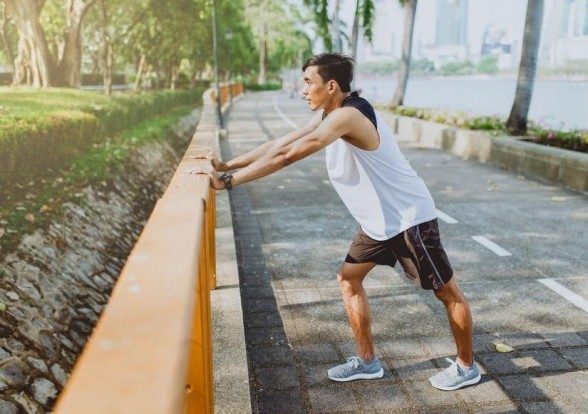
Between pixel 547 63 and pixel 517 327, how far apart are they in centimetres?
20641

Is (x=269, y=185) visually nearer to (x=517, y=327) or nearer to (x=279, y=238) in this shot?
(x=279, y=238)

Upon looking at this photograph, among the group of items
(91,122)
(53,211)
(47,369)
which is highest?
(91,122)

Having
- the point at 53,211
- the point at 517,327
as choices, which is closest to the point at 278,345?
the point at 517,327

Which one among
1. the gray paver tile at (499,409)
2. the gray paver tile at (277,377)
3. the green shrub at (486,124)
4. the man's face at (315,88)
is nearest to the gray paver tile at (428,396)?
the gray paver tile at (499,409)

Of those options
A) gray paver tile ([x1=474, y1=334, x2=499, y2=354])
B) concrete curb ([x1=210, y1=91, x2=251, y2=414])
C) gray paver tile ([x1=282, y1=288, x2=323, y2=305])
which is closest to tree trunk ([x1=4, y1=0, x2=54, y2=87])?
concrete curb ([x1=210, y1=91, x2=251, y2=414])

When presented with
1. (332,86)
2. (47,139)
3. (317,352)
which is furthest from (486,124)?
(332,86)

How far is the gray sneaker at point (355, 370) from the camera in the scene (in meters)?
3.60

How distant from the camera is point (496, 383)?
3.56 metres

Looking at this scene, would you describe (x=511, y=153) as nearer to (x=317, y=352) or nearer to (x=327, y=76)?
(x=317, y=352)

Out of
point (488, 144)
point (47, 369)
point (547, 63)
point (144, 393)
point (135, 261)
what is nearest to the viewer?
point (144, 393)

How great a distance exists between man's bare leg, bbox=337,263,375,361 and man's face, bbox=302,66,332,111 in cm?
96

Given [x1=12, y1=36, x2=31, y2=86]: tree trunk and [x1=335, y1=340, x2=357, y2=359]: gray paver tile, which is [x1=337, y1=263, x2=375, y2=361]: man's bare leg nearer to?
[x1=335, y1=340, x2=357, y2=359]: gray paver tile

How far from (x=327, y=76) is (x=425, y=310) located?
2.32m

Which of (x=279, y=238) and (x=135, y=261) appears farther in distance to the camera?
(x=279, y=238)
